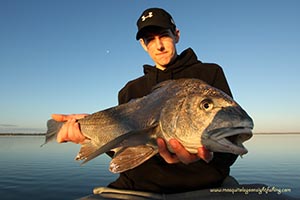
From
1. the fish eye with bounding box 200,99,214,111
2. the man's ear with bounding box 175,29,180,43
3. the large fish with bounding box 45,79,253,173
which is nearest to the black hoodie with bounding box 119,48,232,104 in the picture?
the man's ear with bounding box 175,29,180,43

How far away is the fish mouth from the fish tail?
3120 mm

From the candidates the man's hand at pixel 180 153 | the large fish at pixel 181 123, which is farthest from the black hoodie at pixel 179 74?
the man's hand at pixel 180 153

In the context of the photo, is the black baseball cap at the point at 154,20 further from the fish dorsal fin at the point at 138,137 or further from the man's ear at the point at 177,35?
the fish dorsal fin at the point at 138,137

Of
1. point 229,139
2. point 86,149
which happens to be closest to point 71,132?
point 86,149

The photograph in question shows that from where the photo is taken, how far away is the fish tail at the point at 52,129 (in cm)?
518

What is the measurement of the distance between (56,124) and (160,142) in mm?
2660

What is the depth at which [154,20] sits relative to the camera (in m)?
4.99

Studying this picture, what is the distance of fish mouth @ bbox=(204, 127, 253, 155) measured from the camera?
287 centimetres

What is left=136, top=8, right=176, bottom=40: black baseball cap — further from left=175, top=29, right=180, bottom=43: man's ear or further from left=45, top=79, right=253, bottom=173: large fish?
left=45, top=79, right=253, bottom=173: large fish

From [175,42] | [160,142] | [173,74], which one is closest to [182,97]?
[160,142]

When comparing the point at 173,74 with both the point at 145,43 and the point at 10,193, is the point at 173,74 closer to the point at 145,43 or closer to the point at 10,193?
the point at 145,43

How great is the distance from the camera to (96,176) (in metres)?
16.2

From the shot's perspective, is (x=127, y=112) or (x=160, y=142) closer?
(x=160, y=142)

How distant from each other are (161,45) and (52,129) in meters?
2.61
